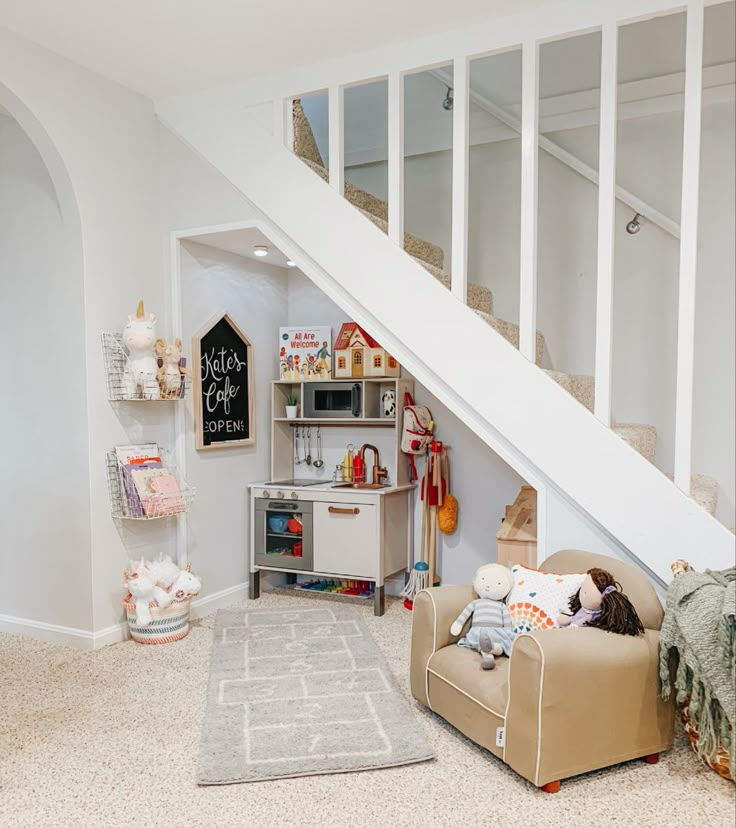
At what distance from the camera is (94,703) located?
2.88 meters

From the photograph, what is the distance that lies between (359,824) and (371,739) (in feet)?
1.52

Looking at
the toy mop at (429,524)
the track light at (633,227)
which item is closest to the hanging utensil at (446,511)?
the toy mop at (429,524)

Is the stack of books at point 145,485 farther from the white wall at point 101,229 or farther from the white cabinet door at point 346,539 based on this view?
the white cabinet door at point 346,539

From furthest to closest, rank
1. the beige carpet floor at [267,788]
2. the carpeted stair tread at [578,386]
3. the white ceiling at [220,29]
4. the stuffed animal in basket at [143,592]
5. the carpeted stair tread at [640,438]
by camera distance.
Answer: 1. the stuffed animal in basket at [143,592]
2. the carpeted stair tread at [578,386]
3. the carpeted stair tread at [640,438]
4. the white ceiling at [220,29]
5. the beige carpet floor at [267,788]

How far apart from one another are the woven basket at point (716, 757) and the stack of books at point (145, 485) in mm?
2401

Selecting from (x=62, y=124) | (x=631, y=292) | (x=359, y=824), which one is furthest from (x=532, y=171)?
(x=359, y=824)

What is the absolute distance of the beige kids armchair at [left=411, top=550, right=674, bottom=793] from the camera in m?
2.15

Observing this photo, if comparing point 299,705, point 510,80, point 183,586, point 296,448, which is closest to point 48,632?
point 183,586

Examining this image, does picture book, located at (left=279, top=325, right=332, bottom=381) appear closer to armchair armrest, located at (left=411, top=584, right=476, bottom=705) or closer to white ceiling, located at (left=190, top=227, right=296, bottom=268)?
white ceiling, located at (left=190, top=227, right=296, bottom=268)

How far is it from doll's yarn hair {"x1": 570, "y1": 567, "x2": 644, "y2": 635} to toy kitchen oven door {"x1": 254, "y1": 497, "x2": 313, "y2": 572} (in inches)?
81.5

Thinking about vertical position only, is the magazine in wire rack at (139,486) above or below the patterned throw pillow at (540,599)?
above

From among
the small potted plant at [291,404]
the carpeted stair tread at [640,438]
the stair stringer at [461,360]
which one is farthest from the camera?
the small potted plant at [291,404]

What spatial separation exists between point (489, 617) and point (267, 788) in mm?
944

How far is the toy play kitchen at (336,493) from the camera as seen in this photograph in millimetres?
4043
